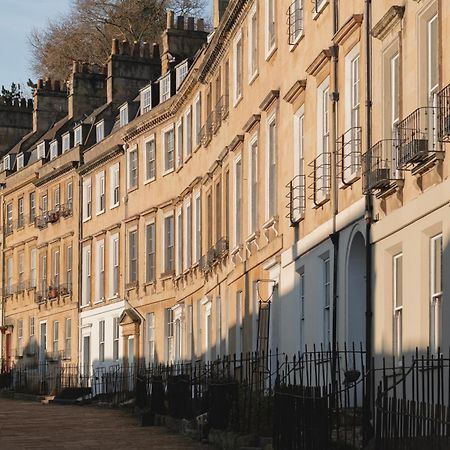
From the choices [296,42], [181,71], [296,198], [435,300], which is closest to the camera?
[435,300]

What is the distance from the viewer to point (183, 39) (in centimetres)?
5278

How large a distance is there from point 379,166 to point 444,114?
128 inches

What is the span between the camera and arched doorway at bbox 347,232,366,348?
2262 centimetres

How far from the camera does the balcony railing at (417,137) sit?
17953 mm

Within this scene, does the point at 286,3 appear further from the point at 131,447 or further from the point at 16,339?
the point at 16,339

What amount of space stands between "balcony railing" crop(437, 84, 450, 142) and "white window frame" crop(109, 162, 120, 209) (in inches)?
1376

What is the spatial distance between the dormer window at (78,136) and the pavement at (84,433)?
21186 millimetres

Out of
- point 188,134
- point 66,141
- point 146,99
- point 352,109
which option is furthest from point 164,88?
point 352,109

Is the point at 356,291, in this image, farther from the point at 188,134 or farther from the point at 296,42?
the point at 188,134

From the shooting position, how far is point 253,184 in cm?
3206

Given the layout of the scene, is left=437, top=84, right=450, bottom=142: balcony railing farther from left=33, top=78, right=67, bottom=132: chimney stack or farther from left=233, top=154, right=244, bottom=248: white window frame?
left=33, top=78, right=67, bottom=132: chimney stack

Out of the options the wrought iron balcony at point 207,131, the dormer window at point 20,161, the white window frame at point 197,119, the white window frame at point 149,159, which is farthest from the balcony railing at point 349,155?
the dormer window at point 20,161

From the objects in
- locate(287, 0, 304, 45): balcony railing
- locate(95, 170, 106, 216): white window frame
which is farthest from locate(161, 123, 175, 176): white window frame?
locate(287, 0, 304, 45): balcony railing

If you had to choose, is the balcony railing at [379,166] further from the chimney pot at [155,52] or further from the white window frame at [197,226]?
the chimney pot at [155,52]
